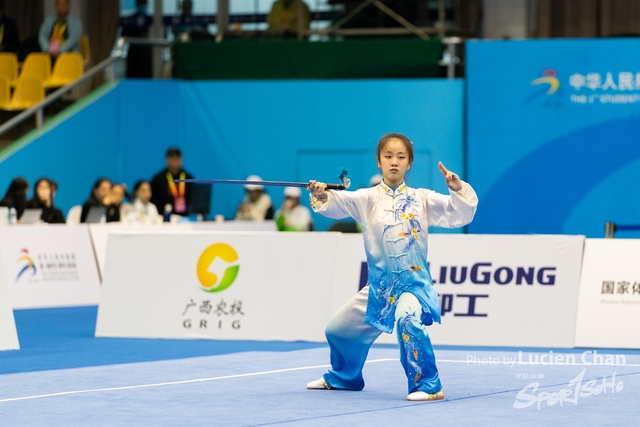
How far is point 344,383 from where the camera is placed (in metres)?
8.07

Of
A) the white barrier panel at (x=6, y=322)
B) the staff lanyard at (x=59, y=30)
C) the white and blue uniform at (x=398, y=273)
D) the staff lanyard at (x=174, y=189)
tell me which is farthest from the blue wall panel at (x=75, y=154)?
the white and blue uniform at (x=398, y=273)

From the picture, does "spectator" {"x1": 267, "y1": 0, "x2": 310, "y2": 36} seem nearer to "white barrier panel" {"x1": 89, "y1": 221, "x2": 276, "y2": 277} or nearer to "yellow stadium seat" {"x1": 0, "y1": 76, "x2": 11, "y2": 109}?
"white barrier panel" {"x1": 89, "y1": 221, "x2": 276, "y2": 277}

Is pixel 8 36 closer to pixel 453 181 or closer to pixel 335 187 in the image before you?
pixel 335 187

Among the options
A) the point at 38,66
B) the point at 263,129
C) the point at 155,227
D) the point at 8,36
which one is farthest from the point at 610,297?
the point at 8,36

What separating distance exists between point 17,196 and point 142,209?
1968 mm

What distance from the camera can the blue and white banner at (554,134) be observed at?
1980 centimetres

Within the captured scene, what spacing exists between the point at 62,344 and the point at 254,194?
328 inches

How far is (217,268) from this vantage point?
11.7m

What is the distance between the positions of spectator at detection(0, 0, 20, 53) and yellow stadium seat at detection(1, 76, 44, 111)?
1.23m

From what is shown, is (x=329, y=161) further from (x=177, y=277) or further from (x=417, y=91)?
(x=177, y=277)

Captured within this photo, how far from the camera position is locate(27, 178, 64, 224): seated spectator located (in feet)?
52.9

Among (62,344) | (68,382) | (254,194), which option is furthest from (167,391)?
(254,194)

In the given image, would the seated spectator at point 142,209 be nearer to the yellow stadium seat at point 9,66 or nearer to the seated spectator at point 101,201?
the seated spectator at point 101,201

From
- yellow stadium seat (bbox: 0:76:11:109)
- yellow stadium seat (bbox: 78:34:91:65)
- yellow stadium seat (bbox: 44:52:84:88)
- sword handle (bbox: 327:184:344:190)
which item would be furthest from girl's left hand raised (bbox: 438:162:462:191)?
yellow stadium seat (bbox: 78:34:91:65)
